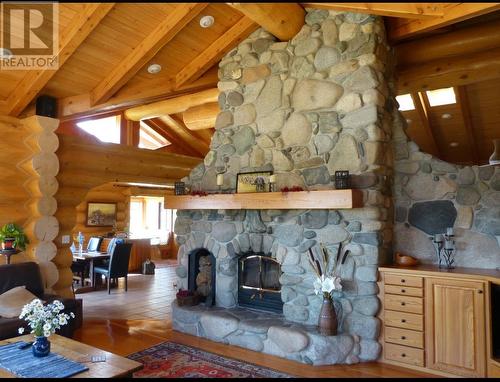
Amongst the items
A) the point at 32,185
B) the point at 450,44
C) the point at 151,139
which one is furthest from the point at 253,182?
the point at 151,139

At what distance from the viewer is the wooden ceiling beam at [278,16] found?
12.7 ft

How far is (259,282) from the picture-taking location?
4.86m

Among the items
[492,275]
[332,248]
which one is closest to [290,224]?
[332,248]

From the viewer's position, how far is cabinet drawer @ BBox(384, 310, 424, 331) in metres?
3.66

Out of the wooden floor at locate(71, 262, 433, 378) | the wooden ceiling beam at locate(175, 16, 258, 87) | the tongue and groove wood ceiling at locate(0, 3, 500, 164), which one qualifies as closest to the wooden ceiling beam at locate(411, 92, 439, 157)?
the tongue and groove wood ceiling at locate(0, 3, 500, 164)

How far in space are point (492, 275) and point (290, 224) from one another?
1.98 meters

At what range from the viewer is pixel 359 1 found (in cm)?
346

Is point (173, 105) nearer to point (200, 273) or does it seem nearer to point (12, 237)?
point (200, 273)

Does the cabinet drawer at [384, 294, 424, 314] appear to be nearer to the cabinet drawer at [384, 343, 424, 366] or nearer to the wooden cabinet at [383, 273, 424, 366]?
the wooden cabinet at [383, 273, 424, 366]

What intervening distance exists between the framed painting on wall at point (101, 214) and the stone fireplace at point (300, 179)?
597cm

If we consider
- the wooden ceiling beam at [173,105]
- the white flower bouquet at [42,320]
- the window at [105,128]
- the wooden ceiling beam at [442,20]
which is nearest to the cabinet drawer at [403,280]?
the wooden ceiling beam at [442,20]

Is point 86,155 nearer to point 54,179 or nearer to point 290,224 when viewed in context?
point 54,179

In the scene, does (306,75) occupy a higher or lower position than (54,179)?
higher

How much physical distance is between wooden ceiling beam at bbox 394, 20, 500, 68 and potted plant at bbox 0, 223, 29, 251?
524 cm
